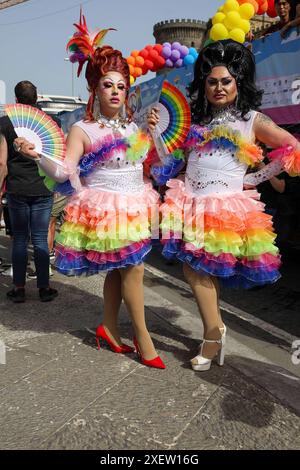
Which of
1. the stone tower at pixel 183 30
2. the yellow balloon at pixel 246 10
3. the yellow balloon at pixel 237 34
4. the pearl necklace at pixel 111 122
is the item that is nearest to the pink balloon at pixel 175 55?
the yellow balloon at pixel 246 10

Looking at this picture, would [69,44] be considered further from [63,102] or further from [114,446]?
[63,102]

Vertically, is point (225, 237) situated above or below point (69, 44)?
below

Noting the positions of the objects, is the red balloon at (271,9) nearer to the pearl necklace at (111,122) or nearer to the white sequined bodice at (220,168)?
the white sequined bodice at (220,168)

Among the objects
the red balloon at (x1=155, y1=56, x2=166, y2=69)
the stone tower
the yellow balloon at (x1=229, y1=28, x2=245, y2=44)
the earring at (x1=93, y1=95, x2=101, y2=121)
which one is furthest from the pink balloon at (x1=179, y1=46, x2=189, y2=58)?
the stone tower

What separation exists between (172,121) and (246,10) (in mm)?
2370

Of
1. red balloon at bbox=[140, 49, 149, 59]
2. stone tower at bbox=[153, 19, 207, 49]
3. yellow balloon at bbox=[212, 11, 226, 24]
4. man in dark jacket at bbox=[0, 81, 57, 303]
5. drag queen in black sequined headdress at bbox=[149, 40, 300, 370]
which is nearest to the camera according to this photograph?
drag queen in black sequined headdress at bbox=[149, 40, 300, 370]

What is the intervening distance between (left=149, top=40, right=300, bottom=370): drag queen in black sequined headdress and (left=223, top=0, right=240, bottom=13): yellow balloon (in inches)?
81.4

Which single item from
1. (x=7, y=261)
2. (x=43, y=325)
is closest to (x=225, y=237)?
(x=43, y=325)

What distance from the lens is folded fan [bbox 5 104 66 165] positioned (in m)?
2.45

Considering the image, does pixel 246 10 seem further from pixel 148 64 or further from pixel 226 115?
pixel 148 64

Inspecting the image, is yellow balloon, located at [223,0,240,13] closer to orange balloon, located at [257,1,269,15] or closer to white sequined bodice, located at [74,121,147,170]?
orange balloon, located at [257,1,269,15]

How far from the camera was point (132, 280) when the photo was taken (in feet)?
8.53

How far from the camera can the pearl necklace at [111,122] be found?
2.58 meters

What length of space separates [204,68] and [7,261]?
3.76 meters
